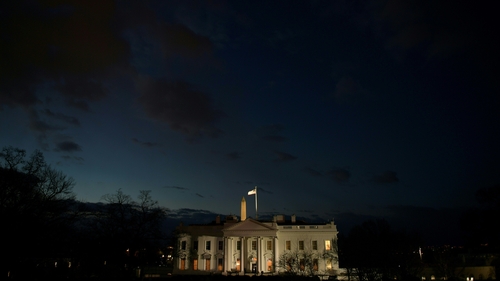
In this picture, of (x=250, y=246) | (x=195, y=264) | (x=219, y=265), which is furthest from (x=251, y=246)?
(x=195, y=264)

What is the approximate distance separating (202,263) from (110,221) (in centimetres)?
2602

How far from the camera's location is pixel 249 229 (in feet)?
206

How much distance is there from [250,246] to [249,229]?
11.9ft

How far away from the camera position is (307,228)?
210ft

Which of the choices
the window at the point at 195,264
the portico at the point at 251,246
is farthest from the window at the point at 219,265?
the window at the point at 195,264

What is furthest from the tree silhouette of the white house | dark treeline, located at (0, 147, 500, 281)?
the white house

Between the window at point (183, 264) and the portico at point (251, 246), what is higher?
the portico at point (251, 246)

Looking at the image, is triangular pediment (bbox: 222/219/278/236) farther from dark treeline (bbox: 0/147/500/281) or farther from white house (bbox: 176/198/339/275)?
dark treeline (bbox: 0/147/500/281)

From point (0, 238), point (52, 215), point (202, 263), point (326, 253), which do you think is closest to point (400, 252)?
point (326, 253)

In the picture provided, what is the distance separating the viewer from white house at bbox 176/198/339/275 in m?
62.1

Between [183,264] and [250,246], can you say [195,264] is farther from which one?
[250,246]

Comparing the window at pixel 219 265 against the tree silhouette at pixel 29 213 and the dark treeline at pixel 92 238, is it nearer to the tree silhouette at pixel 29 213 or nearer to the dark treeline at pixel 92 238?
the dark treeline at pixel 92 238

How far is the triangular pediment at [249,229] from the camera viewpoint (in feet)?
205

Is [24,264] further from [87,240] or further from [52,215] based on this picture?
[87,240]
